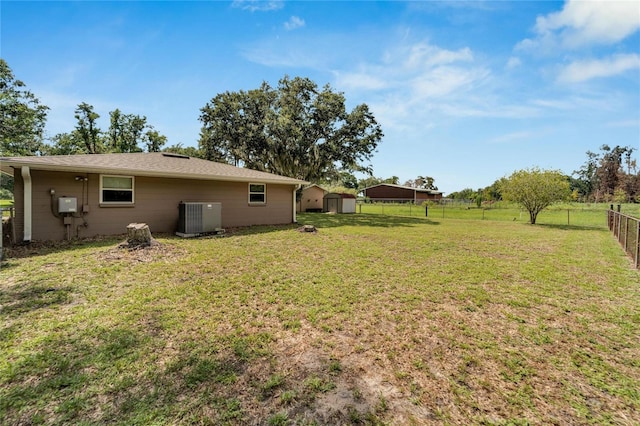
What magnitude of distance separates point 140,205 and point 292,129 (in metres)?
10.9

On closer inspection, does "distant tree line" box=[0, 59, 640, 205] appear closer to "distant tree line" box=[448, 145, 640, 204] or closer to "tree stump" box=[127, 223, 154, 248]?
"tree stump" box=[127, 223, 154, 248]

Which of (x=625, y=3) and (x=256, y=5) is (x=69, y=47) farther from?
(x=625, y=3)

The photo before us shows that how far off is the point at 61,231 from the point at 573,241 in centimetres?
1633

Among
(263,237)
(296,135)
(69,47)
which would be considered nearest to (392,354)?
(263,237)

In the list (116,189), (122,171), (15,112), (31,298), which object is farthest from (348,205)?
(15,112)

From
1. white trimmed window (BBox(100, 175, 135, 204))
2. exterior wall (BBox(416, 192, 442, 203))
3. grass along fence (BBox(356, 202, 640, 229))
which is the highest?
exterior wall (BBox(416, 192, 442, 203))

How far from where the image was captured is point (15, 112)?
20844 millimetres

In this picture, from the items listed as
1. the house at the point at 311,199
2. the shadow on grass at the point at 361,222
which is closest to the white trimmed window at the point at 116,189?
the shadow on grass at the point at 361,222

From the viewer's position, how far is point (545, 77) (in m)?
9.97

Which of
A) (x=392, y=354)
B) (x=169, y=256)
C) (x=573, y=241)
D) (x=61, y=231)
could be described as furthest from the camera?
(x=573, y=241)

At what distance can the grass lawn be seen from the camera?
2051mm

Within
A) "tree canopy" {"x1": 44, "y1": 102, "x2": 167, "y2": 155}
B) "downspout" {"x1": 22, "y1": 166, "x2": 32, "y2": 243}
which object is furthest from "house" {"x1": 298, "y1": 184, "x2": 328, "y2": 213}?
"tree canopy" {"x1": 44, "y1": 102, "x2": 167, "y2": 155}

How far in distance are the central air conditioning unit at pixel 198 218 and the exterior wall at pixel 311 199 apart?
544 inches

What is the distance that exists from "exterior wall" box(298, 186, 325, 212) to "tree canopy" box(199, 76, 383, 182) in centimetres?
289
